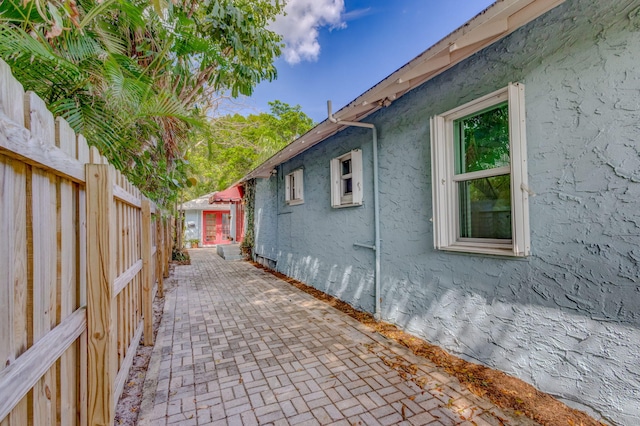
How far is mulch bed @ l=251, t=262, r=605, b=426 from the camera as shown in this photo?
2277mm

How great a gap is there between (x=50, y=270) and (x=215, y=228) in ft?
69.1

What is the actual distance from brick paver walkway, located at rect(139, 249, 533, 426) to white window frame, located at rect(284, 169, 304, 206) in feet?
11.3

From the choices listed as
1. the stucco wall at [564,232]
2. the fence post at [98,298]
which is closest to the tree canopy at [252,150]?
the stucco wall at [564,232]

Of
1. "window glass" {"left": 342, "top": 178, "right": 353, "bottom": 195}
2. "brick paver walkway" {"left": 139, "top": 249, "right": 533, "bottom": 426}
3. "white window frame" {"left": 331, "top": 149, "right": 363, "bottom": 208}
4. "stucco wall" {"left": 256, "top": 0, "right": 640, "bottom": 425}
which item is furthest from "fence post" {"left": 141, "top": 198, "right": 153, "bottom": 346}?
"stucco wall" {"left": 256, "top": 0, "right": 640, "bottom": 425}

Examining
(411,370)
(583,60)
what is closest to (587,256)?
(583,60)

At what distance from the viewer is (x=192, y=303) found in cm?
575

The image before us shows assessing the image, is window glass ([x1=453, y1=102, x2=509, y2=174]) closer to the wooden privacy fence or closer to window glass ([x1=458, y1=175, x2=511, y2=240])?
window glass ([x1=458, y1=175, x2=511, y2=240])

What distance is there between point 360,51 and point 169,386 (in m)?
9.89

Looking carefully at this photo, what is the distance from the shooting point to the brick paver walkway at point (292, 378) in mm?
2410

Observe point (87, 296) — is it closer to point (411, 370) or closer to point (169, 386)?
point (169, 386)

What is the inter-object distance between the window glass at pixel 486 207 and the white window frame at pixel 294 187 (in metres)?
4.69

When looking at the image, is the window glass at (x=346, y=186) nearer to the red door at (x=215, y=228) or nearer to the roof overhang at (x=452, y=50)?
the roof overhang at (x=452, y=50)

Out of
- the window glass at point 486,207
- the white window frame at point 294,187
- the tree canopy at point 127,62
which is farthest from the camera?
the white window frame at point 294,187

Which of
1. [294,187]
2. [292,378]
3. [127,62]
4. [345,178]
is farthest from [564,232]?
[294,187]
